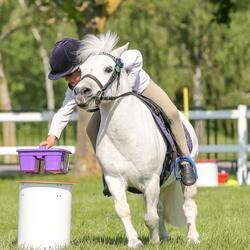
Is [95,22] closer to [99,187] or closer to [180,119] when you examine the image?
[99,187]

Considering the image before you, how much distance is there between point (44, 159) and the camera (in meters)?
7.84

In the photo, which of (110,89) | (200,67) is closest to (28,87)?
(200,67)

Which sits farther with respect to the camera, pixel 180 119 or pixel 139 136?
pixel 180 119

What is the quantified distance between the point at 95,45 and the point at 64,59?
311 millimetres

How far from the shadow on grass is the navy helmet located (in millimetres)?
1663

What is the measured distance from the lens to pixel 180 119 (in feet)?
28.5

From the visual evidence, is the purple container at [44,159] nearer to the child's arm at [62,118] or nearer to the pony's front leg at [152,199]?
the child's arm at [62,118]

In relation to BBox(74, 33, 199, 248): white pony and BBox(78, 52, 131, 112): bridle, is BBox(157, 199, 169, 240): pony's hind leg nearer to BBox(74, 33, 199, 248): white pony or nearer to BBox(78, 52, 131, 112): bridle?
BBox(74, 33, 199, 248): white pony

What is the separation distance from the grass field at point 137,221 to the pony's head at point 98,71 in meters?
1.47

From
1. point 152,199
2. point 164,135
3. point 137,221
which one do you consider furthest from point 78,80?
point 137,221

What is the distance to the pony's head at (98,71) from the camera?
715 cm

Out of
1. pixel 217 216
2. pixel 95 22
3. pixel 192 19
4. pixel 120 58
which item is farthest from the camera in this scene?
pixel 192 19

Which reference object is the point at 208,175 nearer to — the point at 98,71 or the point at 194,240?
the point at 194,240

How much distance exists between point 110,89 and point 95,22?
12856 millimetres
